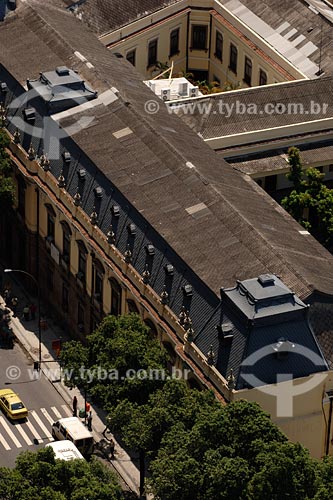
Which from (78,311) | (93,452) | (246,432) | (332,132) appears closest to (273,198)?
(332,132)

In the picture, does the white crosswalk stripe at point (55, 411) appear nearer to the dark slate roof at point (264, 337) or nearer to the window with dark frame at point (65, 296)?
the window with dark frame at point (65, 296)

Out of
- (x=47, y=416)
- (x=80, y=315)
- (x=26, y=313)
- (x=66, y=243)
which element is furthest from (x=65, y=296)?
(x=47, y=416)

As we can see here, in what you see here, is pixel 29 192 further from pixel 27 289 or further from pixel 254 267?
pixel 254 267

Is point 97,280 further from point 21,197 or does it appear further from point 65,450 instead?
point 65,450

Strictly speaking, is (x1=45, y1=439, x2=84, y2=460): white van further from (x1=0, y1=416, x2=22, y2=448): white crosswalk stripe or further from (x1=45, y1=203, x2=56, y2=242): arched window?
(x1=45, y1=203, x2=56, y2=242): arched window

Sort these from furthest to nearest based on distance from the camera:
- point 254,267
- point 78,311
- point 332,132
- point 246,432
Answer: point 332,132 → point 78,311 → point 254,267 → point 246,432

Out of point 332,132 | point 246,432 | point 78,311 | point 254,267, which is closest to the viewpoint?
point 246,432
